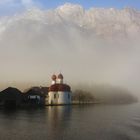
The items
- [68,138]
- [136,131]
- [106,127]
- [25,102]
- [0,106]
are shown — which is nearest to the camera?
[68,138]

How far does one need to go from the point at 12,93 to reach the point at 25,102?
714 inches

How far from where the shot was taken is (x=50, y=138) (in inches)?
2847

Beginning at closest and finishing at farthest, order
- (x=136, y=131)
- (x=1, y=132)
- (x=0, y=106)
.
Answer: (x=1, y=132)
(x=136, y=131)
(x=0, y=106)

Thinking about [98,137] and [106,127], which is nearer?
[98,137]

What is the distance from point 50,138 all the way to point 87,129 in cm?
1597

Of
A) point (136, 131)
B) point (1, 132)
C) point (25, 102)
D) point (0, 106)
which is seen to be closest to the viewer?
point (1, 132)

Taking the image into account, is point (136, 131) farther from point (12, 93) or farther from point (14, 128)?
point (12, 93)

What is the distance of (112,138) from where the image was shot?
7331cm

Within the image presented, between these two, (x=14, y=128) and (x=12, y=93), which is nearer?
(x=14, y=128)

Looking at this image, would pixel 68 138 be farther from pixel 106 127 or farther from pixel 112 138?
pixel 106 127

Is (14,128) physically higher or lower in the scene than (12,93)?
lower

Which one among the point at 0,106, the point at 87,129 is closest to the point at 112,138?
the point at 87,129

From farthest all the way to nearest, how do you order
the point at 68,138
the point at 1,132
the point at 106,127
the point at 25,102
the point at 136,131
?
the point at 25,102, the point at 106,127, the point at 136,131, the point at 1,132, the point at 68,138

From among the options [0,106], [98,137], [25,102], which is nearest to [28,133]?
[98,137]
